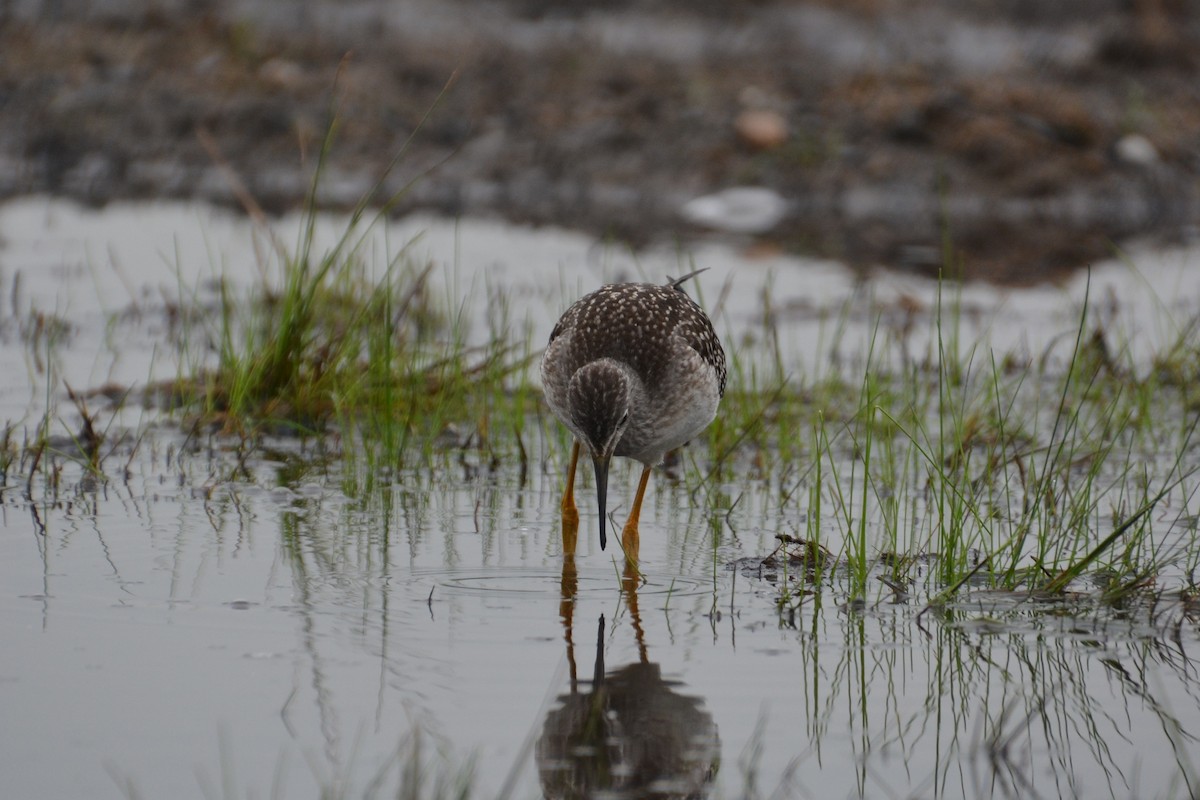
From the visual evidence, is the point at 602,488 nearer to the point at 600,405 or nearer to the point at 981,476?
the point at 600,405

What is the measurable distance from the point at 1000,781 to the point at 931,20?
60.8ft

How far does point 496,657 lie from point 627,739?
660 millimetres

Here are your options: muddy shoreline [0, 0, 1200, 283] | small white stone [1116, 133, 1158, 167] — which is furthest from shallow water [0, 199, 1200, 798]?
small white stone [1116, 133, 1158, 167]

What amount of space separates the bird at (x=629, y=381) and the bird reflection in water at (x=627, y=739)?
1291mm

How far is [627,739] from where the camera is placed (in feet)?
13.6

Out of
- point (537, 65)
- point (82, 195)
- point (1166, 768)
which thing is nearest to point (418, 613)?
point (1166, 768)

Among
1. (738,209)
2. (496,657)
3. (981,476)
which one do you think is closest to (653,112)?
(738,209)

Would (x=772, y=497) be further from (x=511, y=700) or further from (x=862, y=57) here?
(x=862, y=57)

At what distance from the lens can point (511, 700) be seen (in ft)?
14.2

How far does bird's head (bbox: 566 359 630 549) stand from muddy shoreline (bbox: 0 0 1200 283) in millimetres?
8020

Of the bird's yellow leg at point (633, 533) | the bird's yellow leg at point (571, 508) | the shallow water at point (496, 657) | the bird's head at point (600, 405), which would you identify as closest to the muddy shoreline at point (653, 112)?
the bird's yellow leg at point (571, 508)

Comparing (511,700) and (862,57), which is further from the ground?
(862,57)

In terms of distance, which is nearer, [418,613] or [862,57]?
[418,613]

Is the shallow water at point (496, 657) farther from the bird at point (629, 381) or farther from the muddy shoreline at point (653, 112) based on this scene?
the muddy shoreline at point (653, 112)
